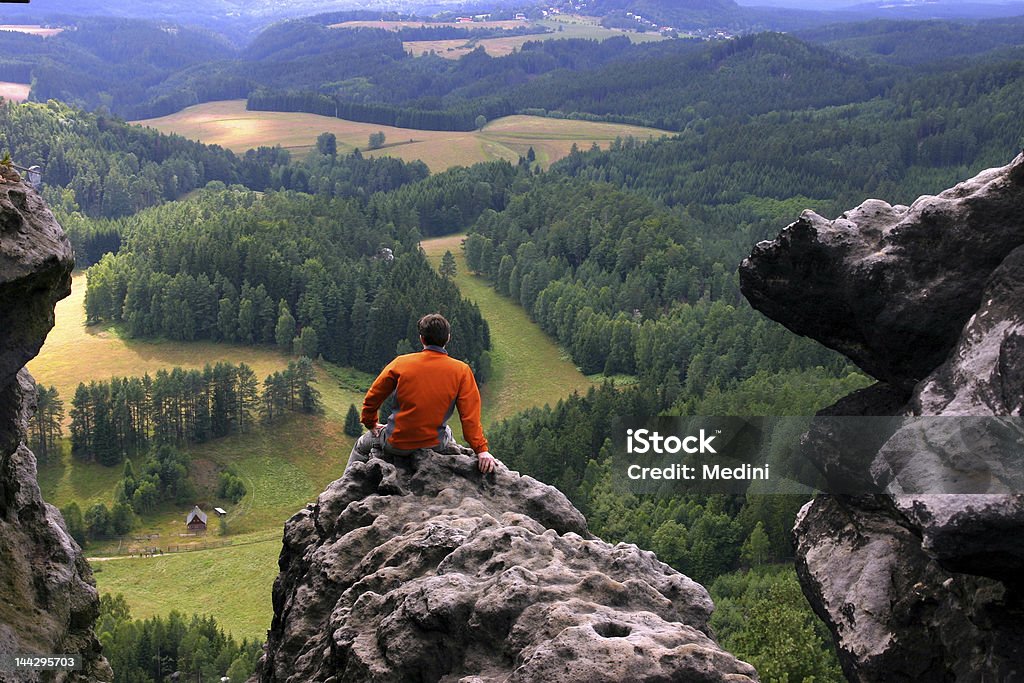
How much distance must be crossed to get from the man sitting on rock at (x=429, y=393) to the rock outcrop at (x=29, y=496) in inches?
203

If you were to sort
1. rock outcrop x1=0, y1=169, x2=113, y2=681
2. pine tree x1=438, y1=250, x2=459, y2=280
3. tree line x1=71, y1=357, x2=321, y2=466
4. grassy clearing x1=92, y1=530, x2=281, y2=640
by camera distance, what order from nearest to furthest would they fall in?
rock outcrop x1=0, y1=169, x2=113, y2=681 → grassy clearing x1=92, y1=530, x2=281, y2=640 → tree line x1=71, y1=357, x2=321, y2=466 → pine tree x1=438, y1=250, x2=459, y2=280

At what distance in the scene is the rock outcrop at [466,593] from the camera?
1254 centimetres

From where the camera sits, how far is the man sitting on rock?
58.0ft

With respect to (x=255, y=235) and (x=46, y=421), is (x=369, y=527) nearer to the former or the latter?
(x=46, y=421)

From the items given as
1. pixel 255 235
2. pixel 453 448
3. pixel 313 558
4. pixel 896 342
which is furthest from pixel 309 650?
pixel 255 235

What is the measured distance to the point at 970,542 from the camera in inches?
488

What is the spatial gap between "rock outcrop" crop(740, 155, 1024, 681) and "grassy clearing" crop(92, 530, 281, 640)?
63.6 metres

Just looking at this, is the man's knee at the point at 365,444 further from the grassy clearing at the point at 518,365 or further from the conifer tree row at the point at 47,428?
the grassy clearing at the point at 518,365

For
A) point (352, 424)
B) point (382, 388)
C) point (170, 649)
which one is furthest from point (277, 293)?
point (382, 388)

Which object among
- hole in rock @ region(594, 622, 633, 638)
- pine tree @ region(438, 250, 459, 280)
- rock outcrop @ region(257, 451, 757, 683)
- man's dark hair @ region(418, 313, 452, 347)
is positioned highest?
man's dark hair @ region(418, 313, 452, 347)

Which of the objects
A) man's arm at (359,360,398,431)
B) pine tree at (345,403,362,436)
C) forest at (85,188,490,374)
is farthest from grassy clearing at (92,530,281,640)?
man's arm at (359,360,398,431)

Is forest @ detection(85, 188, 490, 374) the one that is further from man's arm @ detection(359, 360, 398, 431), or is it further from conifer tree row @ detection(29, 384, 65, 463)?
man's arm @ detection(359, 360, 398, 431)

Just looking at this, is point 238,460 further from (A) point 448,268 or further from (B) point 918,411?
(B) point 918,411

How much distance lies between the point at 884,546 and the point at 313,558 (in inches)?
341
